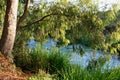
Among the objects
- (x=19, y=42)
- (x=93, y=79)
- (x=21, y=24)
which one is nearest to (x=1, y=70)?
(x=93, y=79)

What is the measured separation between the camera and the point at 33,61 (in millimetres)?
10289

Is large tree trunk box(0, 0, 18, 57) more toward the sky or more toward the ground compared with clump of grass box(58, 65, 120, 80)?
more toward the sky

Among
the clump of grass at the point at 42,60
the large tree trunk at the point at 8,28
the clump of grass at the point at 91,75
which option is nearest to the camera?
the clump of grass at the point at 91,75

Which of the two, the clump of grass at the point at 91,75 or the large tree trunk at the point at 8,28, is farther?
the large tree trunk at the point at 8,28

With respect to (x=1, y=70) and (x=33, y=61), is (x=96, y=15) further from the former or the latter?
(x=1, y=70)

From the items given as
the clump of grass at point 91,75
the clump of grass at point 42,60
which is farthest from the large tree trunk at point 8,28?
the clump of grass at point 91,75

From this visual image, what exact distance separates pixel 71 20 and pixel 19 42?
72.4 inches

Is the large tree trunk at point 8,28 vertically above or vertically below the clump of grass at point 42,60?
above

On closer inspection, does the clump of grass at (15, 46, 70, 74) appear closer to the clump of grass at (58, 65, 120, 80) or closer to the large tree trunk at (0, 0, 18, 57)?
the large tree trunk at (0, 0, 18, 57)

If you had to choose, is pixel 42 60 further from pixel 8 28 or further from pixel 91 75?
pixel 91 75

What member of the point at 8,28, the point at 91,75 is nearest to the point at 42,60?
the point at 8,28

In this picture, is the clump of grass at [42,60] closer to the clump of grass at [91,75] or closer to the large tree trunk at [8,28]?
the large tree trunk at [8,28]

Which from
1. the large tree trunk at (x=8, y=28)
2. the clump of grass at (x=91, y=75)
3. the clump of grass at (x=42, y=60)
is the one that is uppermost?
the large tree trunk at (x=8, y=28)

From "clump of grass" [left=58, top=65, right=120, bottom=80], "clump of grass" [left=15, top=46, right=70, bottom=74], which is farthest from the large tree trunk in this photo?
"clump of grass" [left=58, top=65, right=120, bottom=80]
